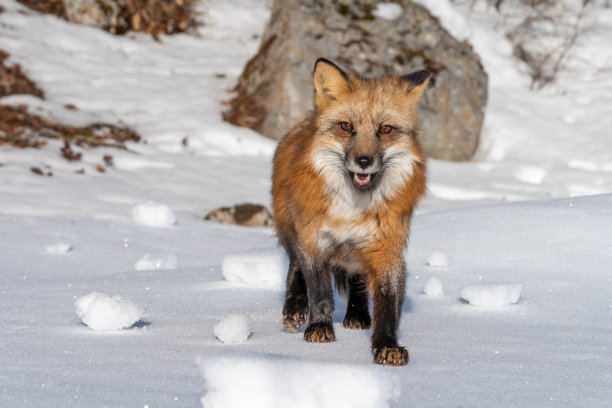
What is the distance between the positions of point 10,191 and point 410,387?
20.5 feet

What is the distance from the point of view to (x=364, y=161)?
328cm

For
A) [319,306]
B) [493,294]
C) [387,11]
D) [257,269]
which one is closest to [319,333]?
[319,306]

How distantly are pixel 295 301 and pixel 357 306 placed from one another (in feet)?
1.26

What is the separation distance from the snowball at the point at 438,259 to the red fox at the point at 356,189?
1.43m

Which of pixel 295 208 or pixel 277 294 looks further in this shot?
pixel 277 294

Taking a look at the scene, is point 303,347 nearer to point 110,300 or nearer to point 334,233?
point 334,233

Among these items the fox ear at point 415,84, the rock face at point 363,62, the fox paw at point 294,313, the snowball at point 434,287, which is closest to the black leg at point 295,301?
the fox paw at point 294,313

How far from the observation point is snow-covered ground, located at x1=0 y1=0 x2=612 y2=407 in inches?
89.0

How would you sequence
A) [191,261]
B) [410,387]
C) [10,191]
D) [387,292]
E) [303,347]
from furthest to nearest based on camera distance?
1. [10,191]
2. [191,261]
3. [387,292]
4. [303,347]
5. [410,387]

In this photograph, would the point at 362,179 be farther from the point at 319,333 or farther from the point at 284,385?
the point at 284,385

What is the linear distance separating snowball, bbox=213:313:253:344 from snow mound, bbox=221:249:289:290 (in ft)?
4.66

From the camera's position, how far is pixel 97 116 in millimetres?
10383

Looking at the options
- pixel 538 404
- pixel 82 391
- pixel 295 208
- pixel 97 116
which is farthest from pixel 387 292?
pixel 97 116

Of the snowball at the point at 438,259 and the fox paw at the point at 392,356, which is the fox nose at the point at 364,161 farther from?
the snowball at the point at 438,259
